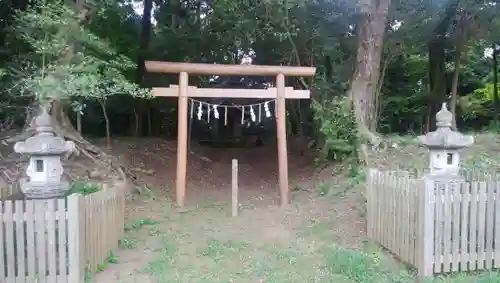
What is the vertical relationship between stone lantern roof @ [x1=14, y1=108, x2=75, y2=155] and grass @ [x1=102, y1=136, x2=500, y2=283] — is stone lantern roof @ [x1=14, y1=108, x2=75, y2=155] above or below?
above

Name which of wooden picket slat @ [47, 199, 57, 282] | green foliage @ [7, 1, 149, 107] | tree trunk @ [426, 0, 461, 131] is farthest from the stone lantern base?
tree trunk @ [426, 0, 461, 131]

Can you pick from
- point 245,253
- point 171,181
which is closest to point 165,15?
point 171,181

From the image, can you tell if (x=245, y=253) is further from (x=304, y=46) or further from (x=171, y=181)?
(x=304, y=46)

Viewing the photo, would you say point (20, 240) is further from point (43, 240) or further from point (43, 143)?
point (43, 143)

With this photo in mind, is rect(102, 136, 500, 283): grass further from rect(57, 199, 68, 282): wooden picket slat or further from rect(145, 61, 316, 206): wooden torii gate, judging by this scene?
rect(57, 199, 68, 282): wooden picket slat

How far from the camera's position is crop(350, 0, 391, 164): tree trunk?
10398mm

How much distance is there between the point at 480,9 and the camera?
12688 mm

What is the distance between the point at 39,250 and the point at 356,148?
728 cm

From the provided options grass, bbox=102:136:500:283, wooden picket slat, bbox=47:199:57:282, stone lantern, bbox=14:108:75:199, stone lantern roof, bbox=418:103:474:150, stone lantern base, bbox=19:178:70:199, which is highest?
stone lantern roof, bbox=418:103:474:150

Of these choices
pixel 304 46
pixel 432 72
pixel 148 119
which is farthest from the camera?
pixel 148 119

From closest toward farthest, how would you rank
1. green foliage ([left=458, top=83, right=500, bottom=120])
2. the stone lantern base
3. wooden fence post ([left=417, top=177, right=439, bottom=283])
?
wooden fence post ([left=417, top=177, right=439, bottom=283])
the stone lantern base
green foliage ([left=458, top=83, right=500, bottom=120])

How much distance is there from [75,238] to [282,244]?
3.12m

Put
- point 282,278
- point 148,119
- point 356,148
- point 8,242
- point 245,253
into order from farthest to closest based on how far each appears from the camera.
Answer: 1. point 148,119
2. point 356,148
3. point 245,253
4. point 282,278
5. point 8,242

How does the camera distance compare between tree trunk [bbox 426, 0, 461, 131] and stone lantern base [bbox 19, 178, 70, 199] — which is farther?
tree trunk [bbox 426, 0, 461, 131]
